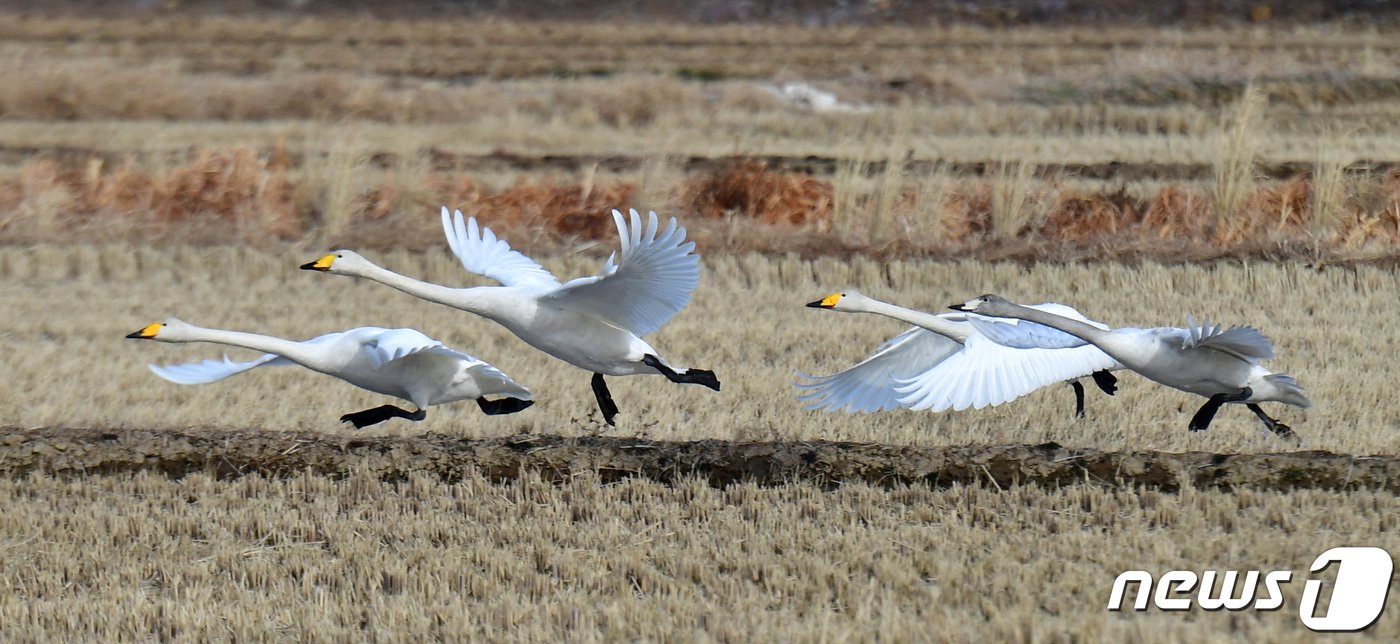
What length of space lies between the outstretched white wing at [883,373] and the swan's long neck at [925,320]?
0.52ft

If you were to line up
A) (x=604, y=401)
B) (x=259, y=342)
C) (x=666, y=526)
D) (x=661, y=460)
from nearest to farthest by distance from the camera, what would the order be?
(x=666, y=526) → (x=661, y=460) → (x=259, y=342) → (x=604, y=401)

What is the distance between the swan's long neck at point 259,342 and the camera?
7535 mm

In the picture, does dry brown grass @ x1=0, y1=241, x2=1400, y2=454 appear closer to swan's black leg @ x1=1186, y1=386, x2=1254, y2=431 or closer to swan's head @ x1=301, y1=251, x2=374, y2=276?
swan's black leg @ x1=1186, y1=386, x2=1254, y2=431

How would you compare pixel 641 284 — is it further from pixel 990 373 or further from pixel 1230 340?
pixel 1230 340

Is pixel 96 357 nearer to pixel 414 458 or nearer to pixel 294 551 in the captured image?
pixel 414 458

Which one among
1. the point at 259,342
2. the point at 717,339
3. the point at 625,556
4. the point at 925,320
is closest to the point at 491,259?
the point at 259,342

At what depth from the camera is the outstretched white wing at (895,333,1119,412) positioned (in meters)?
7.44

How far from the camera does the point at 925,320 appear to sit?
7.89 m

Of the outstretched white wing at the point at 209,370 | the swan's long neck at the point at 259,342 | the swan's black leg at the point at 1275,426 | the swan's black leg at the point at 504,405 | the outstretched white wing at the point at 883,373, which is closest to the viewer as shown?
the swan's long neck at the point at 259,342

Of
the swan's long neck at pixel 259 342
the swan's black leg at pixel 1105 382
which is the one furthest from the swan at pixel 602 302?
the swan's black leg at pixel 1105 382

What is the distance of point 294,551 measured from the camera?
6500mm

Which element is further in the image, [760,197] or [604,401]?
[760,197]

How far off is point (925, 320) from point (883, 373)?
466 millimetres

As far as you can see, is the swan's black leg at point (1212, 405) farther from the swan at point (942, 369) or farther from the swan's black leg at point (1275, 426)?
the swan at point (942, 369)
